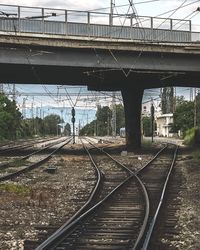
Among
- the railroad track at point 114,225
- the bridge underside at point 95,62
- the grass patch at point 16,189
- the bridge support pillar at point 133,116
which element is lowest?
the railroad track at point 114,225

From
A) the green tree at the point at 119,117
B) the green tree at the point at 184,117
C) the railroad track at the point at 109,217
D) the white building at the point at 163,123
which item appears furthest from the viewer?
the green tree at the point at 119,117

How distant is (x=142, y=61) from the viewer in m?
37.7

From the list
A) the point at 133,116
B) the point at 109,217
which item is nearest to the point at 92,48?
the point at 133,116

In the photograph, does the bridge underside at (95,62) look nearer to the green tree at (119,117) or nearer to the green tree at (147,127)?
the green tree at (147,127)

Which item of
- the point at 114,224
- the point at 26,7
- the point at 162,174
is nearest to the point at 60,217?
the point at 114,224

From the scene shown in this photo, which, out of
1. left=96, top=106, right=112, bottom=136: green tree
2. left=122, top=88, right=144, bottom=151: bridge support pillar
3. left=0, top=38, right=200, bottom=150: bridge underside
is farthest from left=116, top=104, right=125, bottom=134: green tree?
left=0, top=38, right=200, bottom=150: bridge underside

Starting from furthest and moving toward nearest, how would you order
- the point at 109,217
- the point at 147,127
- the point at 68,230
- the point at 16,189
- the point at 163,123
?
1. the point at 163,123
2. the point at 147,127
3. the point at 16,189
4. the point at 109,217
5. the point at 68,230

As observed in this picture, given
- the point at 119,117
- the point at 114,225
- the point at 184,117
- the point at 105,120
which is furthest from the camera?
the point at 105,120

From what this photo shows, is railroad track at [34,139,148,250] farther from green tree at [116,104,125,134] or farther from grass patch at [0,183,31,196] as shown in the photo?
green tree at [116,104,125,134]

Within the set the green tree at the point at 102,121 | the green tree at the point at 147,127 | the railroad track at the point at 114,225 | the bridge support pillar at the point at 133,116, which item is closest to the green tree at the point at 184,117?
the green tree at the point at 147,127

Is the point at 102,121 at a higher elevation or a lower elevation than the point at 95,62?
lower

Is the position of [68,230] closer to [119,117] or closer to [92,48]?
[92,48]

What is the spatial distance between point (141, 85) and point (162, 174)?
2451 cm

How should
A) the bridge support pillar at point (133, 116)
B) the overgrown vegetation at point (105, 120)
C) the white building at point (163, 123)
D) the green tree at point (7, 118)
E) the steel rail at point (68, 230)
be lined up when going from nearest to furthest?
the steel rail at point (68, 230) < the bridge support pillar at point (133, 116) < the green tree at point (7, 118) < the white building at point (163, 123) < the overgrown vegetation at point (105, 120)
